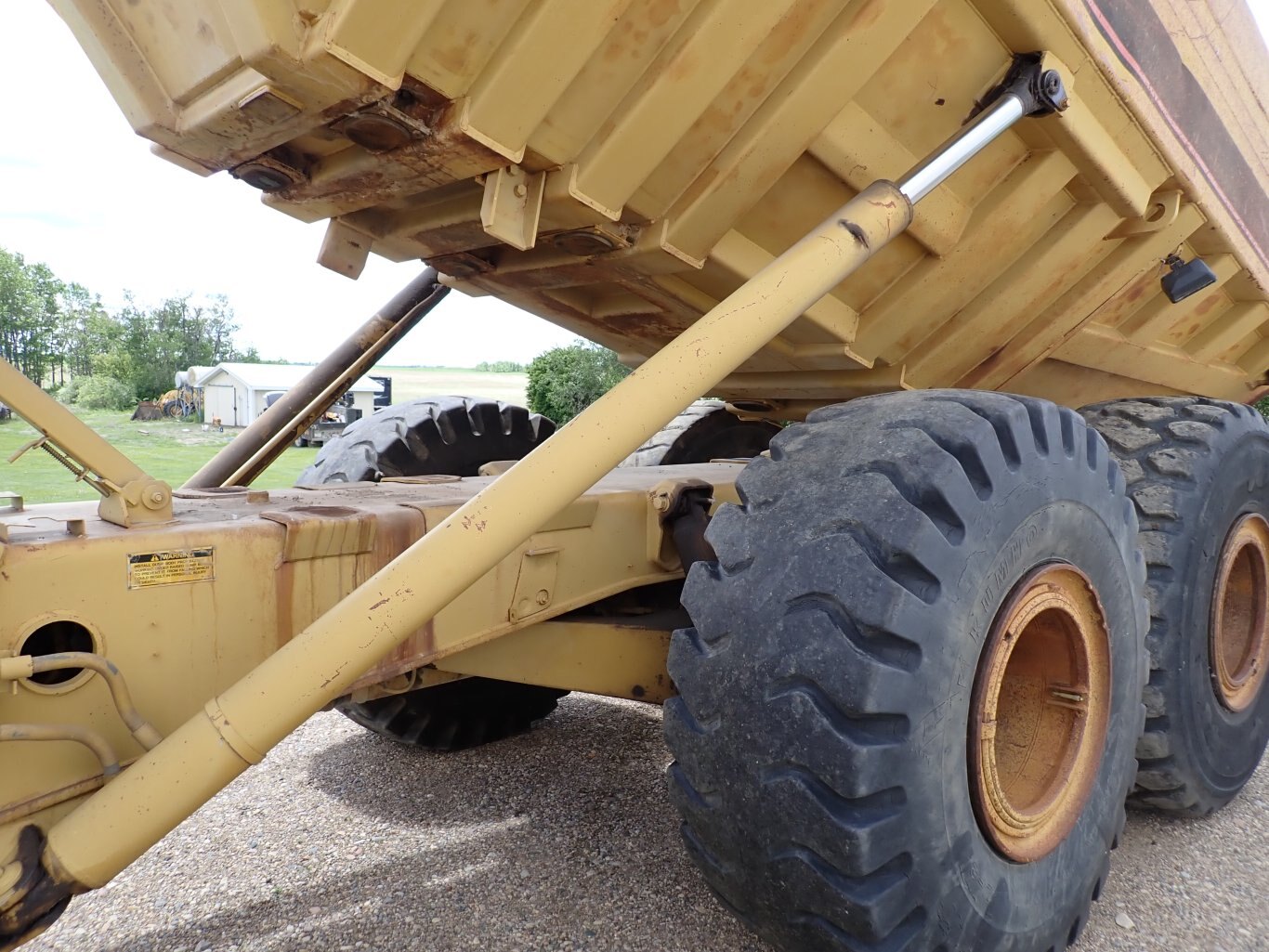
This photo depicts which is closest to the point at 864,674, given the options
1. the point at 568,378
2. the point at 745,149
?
the point at 745,149

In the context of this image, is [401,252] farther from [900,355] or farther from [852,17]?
[900,355]

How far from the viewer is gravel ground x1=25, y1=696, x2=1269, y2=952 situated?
254 centimetres

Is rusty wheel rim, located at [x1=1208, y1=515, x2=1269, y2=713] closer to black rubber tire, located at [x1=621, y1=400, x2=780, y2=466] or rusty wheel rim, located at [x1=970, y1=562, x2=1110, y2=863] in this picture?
rusty wheel rim, located at [x1=970, y1=562, x2=1110, y2=863]

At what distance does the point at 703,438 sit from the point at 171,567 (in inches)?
147

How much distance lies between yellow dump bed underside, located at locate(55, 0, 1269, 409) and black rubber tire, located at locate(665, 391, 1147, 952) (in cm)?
75

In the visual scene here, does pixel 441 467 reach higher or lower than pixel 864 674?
higher

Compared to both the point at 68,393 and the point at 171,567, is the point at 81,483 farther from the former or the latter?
the point at 68,393

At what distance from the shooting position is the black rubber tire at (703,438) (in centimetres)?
526

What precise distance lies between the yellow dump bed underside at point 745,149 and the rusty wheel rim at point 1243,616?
2.90 feet

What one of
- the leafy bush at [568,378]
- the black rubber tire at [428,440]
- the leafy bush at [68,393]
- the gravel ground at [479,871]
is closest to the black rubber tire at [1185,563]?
the gravel ground at [479,871]

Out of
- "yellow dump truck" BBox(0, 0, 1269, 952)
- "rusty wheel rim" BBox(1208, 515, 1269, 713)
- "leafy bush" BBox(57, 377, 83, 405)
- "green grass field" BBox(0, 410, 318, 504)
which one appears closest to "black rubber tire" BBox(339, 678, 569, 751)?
"yellow dump truck" BBox(0, 0, 1269, 952)

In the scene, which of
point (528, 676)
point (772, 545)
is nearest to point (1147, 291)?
point (772, 545)

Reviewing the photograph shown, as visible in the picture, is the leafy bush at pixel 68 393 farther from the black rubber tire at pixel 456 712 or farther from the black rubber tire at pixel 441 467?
the black rubber tire at pixel 456 712

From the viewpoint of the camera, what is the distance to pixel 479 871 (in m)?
2.89
